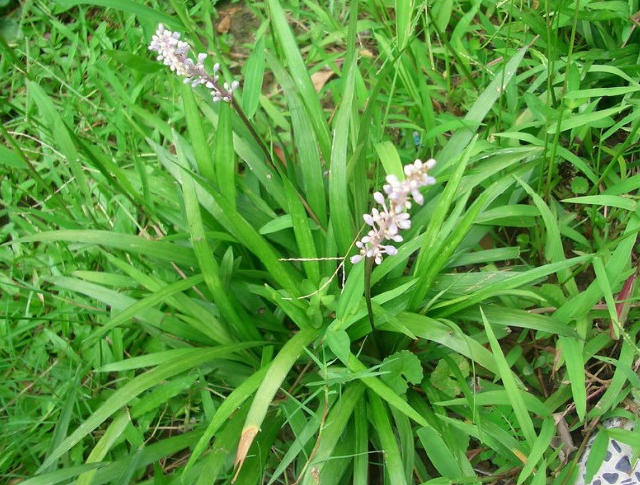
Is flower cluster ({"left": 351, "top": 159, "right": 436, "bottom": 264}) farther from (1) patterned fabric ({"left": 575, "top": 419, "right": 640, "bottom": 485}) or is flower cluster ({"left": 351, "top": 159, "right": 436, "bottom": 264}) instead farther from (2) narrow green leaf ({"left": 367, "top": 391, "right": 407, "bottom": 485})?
(1) patterned fabric ({"left": 575, "top": 419, "right": 640, "bottom": 485})

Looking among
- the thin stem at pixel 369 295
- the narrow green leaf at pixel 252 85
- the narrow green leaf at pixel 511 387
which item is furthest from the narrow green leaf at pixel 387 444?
the narrow green leaf at pixel 252 85

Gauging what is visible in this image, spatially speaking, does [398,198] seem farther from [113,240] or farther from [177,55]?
[113,240]

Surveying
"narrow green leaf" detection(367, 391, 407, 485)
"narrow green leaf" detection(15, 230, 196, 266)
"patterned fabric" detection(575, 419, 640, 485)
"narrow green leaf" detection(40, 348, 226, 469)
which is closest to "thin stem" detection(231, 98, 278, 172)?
"narrow green leaf" detection(15, 230, 196, 266)

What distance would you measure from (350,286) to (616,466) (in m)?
0.93

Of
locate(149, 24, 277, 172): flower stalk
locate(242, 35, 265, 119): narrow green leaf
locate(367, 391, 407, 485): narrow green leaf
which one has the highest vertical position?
locate(149, 24, 277, 172): flower stalk

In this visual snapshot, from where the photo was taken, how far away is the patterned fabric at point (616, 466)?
1.67m

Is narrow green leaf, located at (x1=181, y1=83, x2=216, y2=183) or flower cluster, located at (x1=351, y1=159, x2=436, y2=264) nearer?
flower cluster, located at (x1=351, y1=159, x2=436, y2=264)

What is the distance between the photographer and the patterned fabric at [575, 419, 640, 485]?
5.49ft

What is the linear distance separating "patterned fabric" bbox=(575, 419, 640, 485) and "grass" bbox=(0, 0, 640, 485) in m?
0.05

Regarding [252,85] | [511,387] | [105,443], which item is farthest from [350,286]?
[105,443]

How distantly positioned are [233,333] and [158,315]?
25 centimetres

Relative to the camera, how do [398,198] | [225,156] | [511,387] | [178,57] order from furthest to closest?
[225,156], [511,387], [178,57], [398,198]

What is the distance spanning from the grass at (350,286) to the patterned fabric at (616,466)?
0.16 ft

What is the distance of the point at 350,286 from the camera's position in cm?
159
